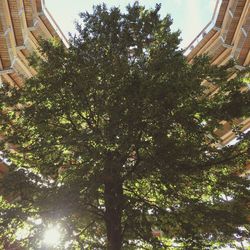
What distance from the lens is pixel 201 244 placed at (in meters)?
5.64

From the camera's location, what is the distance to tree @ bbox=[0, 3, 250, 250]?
554 centimetres

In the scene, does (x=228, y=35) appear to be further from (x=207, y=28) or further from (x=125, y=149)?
(x=125, y=149)

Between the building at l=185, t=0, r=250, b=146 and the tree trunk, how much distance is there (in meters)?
9.74

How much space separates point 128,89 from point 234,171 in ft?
10.2

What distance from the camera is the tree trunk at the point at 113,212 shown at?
231 inches

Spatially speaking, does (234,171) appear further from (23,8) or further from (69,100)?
(23,8)

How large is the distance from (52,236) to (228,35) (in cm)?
1517

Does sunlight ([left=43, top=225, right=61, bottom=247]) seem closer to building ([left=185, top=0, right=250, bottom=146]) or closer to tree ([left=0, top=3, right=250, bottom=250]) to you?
tree ([left=0, top=3, right=250, bottom=250])

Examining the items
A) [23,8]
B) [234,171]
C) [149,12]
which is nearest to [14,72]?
[23,8]

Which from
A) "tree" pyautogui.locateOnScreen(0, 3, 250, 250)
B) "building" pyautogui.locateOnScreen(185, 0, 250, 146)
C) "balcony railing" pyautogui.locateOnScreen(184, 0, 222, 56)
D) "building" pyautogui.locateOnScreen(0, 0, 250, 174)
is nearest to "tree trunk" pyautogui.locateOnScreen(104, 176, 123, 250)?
"tree" pyautogui.locateOnScreen(0, 3, 250, 250)

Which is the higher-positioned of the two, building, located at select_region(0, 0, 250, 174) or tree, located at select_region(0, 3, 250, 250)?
building, located at select_region(0, 0, 250, 174)

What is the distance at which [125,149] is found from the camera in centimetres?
534

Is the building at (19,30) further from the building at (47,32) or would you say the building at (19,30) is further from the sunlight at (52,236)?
the sunlight at (52,236)

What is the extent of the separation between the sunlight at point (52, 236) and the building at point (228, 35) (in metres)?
10.5
